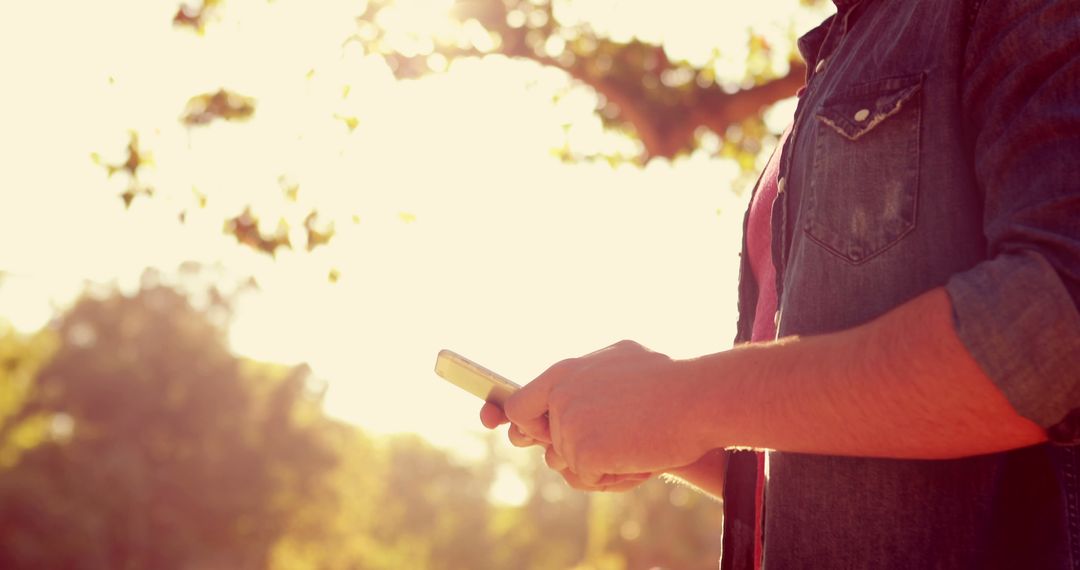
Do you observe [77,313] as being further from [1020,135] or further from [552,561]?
[1020,135]

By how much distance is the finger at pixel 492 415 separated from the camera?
208cm

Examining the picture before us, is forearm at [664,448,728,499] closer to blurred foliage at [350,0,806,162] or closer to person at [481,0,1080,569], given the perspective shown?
person at [481,0,1080,569]

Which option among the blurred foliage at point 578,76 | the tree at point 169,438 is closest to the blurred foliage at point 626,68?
the blurred foliage at point 578,76

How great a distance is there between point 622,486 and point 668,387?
0.79 meters

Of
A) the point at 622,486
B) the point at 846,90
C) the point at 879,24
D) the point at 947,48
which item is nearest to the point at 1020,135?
the point at 947,48

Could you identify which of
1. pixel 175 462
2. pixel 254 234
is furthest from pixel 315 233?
pixel 175 462

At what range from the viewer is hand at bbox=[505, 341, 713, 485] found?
1.45 metres

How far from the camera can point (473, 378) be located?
214 cm

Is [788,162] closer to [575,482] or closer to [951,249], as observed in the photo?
[951,249]

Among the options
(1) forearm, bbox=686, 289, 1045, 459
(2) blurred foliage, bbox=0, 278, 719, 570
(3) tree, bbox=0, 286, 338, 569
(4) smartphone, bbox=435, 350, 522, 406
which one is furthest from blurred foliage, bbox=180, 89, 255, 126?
(3) tree, bbox=0, 286, 338, 569

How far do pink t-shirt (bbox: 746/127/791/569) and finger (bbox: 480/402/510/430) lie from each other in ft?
1.80

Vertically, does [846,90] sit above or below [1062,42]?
above

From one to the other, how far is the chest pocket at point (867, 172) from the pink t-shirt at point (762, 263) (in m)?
0.28

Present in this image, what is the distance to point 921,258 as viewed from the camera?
1479 mm
